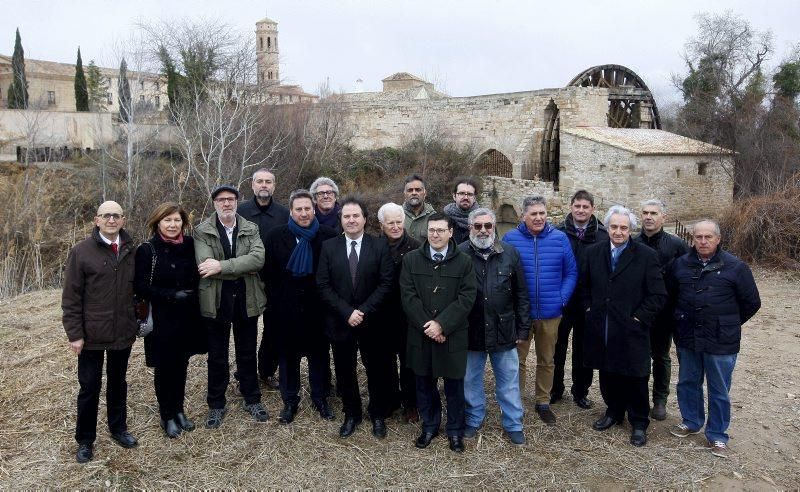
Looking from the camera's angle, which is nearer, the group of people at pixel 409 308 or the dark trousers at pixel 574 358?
the group of people at pixel 409 308

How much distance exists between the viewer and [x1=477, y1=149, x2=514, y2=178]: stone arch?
22.6 meters

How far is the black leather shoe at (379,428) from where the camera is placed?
408cm

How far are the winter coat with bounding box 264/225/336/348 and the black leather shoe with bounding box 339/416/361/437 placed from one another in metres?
0.65

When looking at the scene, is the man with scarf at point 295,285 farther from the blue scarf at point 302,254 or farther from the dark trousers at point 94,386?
the dark trousers at point 94,386

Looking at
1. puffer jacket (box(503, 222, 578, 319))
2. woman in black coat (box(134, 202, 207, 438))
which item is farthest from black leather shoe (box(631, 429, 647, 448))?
woman in black coat (box(134, 202, 207, 438))

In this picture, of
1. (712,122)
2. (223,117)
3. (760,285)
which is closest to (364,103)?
(223,117)

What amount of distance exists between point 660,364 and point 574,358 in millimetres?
661

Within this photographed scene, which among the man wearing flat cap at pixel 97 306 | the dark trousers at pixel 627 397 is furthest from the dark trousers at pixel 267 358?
the dark trousers at pixel 627 397

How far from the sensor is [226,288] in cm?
402

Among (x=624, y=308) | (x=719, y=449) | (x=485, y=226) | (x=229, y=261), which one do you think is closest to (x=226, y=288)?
(x=229, y=261)

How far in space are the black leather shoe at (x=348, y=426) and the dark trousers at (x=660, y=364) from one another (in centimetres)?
240

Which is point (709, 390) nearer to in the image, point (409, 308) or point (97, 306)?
point (409, 308)

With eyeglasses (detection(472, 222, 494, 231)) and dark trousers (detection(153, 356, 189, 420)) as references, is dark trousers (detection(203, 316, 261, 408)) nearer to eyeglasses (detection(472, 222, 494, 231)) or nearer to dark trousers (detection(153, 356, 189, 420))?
dark trousers (detection(153, 356, 189, 420))

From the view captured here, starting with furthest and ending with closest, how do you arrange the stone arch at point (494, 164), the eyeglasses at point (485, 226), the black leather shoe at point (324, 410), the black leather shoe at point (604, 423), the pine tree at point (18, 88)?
the pine tree at point (18, 88) < the stone arch at point (494, 164) < the black leather shoe at point (324, 410) < the black leather shoe at point (604, 423) < the eyeglasses at point (485, 226)
